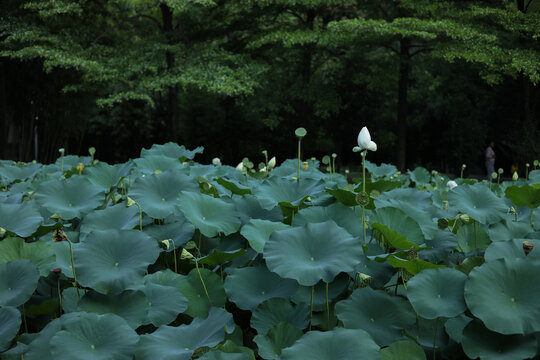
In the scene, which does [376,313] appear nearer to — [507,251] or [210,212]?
[507,251]

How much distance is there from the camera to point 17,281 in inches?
47.7

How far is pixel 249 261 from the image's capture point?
1411 millimetres

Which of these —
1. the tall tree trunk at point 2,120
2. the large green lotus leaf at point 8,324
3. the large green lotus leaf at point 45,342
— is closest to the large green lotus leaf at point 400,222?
the large green lotus leaf at point 45,342

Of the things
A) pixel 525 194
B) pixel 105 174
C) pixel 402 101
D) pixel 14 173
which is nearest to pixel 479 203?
pixel 525 194

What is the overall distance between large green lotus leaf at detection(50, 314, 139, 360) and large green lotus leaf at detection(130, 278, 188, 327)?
0.13m

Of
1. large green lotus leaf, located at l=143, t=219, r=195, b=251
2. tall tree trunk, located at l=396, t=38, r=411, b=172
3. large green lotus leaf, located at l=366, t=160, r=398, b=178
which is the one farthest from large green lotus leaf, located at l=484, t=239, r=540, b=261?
tall tree trunk, located at l=396, t=38, r=411, b=172

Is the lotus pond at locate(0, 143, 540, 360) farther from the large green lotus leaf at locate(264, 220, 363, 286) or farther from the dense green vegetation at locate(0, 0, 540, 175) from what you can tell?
the dense green vegetation at locate(0, 0, 540, 175)

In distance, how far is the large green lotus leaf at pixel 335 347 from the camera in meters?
0.98

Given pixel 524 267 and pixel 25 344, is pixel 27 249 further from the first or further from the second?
pixel 524 267

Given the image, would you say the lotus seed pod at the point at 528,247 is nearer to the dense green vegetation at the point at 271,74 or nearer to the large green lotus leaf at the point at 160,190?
the large green lotus leaf at the point at 160,190

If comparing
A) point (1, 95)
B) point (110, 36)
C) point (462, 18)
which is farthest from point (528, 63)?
point (1, 95)

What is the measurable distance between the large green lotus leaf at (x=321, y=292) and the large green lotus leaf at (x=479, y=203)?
0.54m

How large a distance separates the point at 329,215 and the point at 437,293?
0.47 m

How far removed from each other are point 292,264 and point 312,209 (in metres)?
0.37
